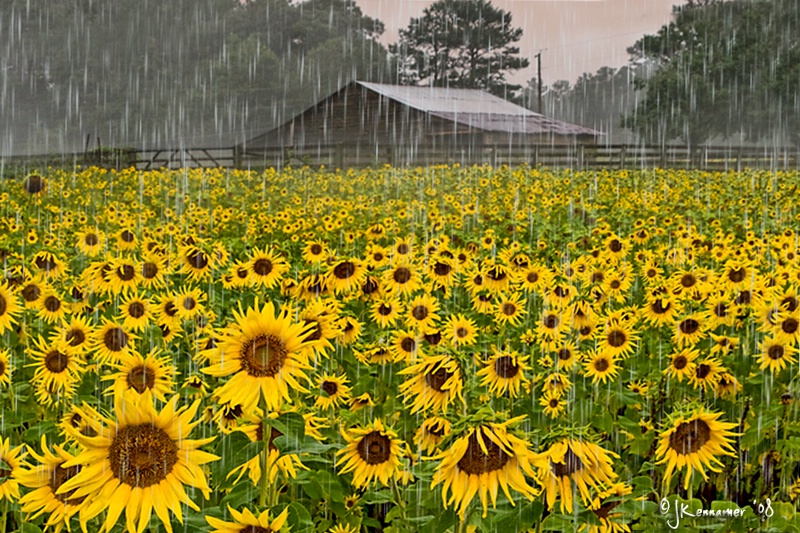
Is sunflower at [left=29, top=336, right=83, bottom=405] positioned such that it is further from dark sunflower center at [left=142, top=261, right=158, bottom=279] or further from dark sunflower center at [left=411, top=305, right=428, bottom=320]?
dark sunflower center at [left=142, top=261, right=158, bottom=279]

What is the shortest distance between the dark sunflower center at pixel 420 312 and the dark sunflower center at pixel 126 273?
1681 millimetres

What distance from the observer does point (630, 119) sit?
51.3 metres

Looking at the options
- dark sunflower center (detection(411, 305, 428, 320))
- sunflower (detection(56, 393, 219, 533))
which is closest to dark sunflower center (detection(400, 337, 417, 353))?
dark sunflower center (detection(411, 305, 428, 320))

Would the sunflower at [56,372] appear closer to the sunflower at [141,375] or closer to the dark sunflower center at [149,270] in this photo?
the sunflower at [141,375]

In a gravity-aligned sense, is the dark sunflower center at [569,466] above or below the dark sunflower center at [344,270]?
below

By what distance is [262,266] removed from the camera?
404 cm

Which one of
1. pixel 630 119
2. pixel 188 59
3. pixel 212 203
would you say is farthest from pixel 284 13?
pixel 212 203

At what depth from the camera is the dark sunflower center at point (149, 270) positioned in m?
4.57

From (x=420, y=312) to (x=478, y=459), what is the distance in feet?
6.08

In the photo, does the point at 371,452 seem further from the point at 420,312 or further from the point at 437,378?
the point at 420,312

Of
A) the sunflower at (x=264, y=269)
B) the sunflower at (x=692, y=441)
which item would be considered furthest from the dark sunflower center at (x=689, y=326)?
the sunflower at (x=264, y=269)

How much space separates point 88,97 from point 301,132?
35.6 metres

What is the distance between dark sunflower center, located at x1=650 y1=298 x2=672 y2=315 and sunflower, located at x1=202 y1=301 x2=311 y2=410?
2.44 m

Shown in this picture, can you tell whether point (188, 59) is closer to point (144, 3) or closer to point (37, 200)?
point (144, 3)
